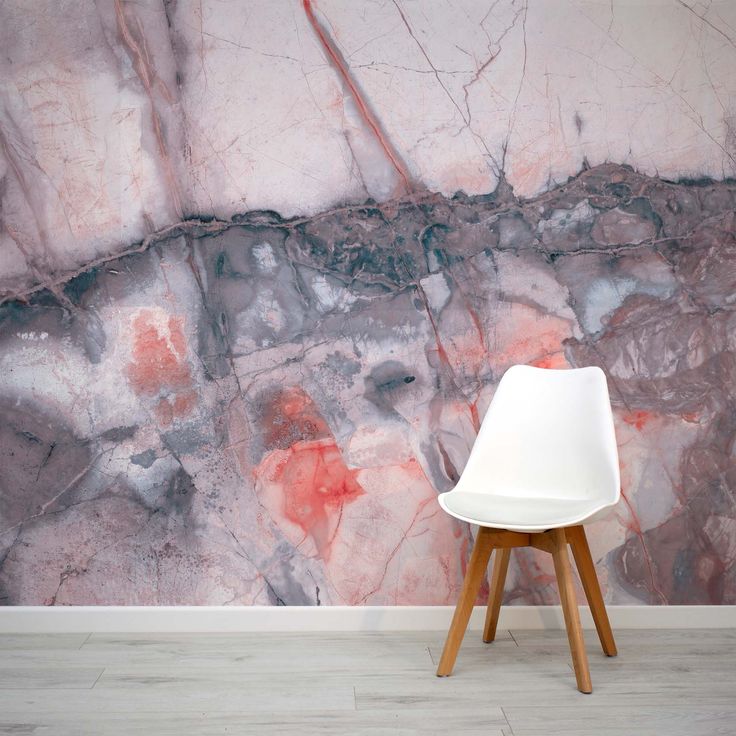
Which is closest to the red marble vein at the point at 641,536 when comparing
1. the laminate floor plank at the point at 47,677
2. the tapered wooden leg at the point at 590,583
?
the tapered wooden leg at the point at 590,583

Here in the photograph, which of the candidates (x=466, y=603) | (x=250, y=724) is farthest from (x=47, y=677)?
(x=466, y=603)

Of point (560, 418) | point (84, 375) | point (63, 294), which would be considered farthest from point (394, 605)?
point (63, 294)

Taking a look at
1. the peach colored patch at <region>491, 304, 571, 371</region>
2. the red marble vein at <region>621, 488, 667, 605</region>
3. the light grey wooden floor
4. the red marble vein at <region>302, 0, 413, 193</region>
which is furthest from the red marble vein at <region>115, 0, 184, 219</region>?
the red marble vein at <region>621, 488, 667, 605</region>

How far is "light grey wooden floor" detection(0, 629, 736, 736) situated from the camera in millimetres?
1818

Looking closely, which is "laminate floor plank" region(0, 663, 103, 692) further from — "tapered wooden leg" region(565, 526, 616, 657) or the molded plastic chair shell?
"tapered wooden leg" region(565, 526, 616, 657)

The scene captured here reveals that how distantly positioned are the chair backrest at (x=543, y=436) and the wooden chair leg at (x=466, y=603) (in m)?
0.21

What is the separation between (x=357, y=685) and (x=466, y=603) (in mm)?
348

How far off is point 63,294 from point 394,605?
1.38 metres

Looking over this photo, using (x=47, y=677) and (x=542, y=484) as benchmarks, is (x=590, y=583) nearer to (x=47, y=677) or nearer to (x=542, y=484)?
(x=542, y=484)

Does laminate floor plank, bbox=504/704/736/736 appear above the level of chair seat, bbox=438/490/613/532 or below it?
below

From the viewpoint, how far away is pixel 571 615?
6.70 ft

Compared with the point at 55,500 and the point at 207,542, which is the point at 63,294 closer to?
the point at 55,500

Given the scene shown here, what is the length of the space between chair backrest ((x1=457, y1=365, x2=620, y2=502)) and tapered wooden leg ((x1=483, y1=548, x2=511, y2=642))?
211 millimetres

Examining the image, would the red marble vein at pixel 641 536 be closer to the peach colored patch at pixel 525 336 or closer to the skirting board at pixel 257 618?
the skirting board at pixel 257 618
